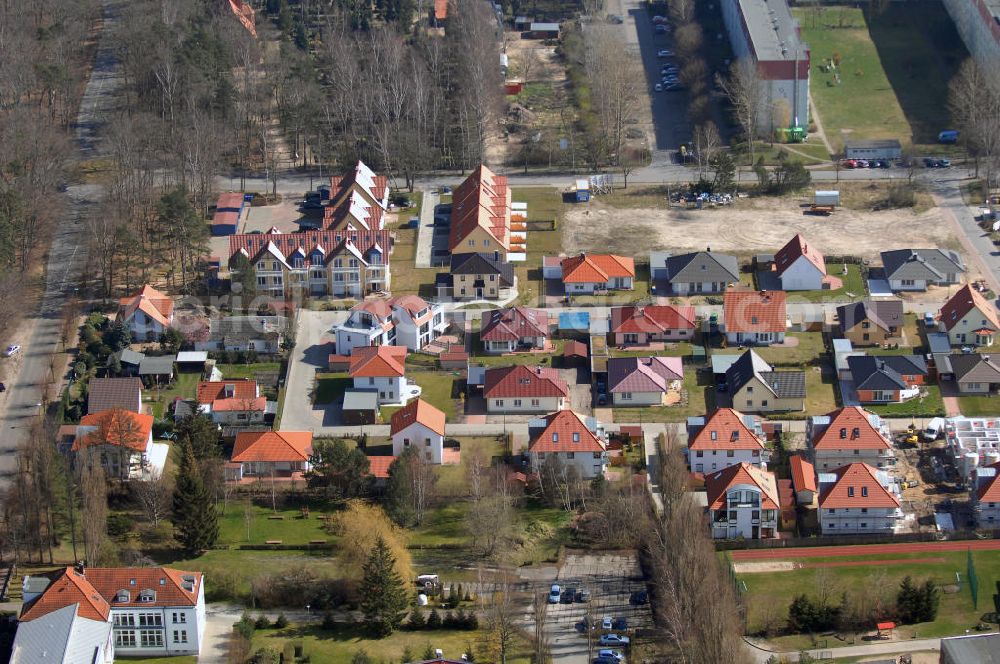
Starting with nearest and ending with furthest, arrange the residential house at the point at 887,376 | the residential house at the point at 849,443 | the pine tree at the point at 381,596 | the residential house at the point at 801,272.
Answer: the pine tree at the point at 381,596, the residential house at the point at 849,443, the residential house at the point at 887,376, the residential house at the point at 801,272

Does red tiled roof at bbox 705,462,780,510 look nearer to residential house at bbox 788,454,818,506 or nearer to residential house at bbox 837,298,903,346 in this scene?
residential house at bbox 788,454,818,506

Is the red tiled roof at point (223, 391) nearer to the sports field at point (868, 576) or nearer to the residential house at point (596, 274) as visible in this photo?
the residential house at point (596, 274)

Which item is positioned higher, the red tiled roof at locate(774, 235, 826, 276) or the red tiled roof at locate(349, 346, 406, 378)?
the red tiled roof at locate(774, 235, 826, 276)

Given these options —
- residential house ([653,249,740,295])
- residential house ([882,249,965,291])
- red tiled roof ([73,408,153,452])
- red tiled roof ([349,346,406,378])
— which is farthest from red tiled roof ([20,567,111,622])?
residential house ([882,249,965,291])

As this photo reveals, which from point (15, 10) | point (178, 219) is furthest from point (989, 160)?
point (15, 10)

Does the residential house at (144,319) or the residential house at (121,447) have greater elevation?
the residential house at (144,319)

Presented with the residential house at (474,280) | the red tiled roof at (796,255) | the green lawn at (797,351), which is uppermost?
the red tiled roof at (796,255)

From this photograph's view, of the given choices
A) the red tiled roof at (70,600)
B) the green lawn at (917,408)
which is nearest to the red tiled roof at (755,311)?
the green lawn at (917,408)
